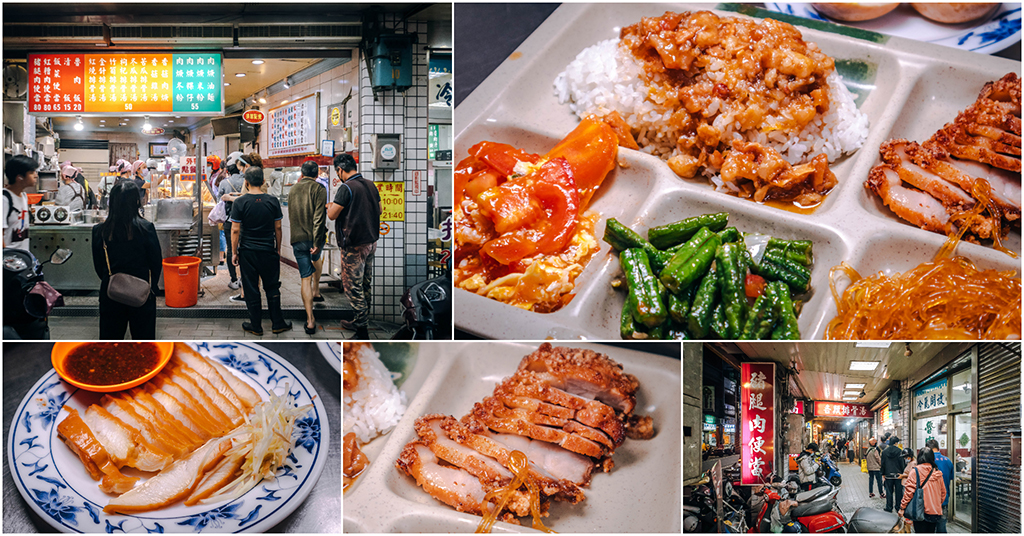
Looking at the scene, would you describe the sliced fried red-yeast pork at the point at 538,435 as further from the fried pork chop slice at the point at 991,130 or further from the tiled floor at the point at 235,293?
→ the fried pork chop slice at the point at 991,130

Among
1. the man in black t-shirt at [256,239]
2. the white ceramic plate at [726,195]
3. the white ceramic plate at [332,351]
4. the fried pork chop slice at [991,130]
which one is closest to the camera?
the white ceramic plate at [726,195]

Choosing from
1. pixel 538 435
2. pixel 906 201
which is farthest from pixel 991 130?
pixel 538 435

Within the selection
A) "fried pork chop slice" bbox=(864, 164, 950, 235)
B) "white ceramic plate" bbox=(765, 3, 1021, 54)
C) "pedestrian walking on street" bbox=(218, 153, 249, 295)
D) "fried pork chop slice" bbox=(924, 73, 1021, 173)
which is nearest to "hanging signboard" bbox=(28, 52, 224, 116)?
"pedestrian walking on street" bbox=(218, 153, 249, 295)

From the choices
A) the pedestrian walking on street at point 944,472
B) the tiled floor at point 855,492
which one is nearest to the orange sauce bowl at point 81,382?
the tiled floor at point 855,492

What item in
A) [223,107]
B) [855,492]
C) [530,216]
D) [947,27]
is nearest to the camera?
[530,216]

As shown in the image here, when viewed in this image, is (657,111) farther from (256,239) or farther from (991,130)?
(256,239)
